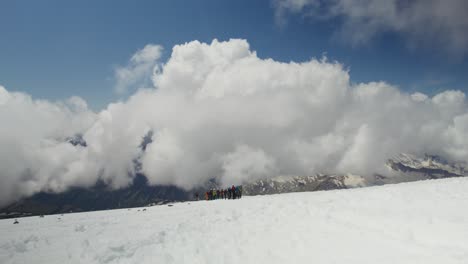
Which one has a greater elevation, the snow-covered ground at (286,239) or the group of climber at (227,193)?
the group of climber at (227,193)

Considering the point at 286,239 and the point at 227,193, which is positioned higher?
the point at 227,193

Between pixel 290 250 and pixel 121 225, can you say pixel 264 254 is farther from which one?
pixel 121 225

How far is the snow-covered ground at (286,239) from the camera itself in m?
10.9

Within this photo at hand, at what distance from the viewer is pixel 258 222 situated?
55.8ft

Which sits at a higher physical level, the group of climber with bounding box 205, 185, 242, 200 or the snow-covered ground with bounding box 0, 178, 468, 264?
the group of climber with bounding box 205, 185, 242, 200

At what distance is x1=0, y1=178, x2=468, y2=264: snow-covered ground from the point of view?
10.9m

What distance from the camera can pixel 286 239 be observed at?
13.1 metres

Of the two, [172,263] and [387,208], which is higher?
[387,208]

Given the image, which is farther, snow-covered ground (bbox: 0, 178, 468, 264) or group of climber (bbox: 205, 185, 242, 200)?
group of climber (bbox: 205, 185, 242, 200)

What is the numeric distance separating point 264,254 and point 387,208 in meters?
9.26

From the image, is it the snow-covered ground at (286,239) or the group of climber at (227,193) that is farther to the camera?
the group of climber at (227,193)

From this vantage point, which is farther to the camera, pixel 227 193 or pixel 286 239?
pixel 227 193

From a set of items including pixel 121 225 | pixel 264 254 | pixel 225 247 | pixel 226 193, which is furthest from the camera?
pixel 226 193

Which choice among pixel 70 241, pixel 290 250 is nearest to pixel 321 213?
pixel 290 250
